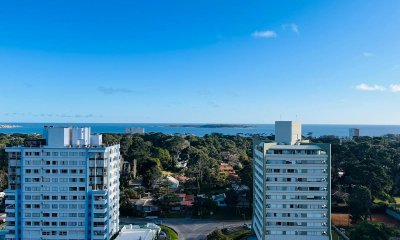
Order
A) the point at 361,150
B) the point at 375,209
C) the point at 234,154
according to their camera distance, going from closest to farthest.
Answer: the point at 375,209 < the point at 361,150 < the point at 234,154

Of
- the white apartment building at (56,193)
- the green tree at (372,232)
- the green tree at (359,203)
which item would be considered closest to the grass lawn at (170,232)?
the white apartment building at (56,193)

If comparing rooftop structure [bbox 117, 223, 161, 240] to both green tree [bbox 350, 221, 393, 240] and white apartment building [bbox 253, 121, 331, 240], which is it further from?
green tree [bbox 350, 221, 393, 240]

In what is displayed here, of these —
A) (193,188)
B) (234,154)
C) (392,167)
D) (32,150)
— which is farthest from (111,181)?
(234,154)

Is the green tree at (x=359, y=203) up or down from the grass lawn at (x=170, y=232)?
up

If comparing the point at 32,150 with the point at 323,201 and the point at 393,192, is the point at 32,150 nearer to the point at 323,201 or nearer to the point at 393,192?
the point at 323,201

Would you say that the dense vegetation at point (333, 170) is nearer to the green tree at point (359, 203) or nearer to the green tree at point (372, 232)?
the green tree at point (359, 203)

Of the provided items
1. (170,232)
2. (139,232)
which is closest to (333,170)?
(170,232)
